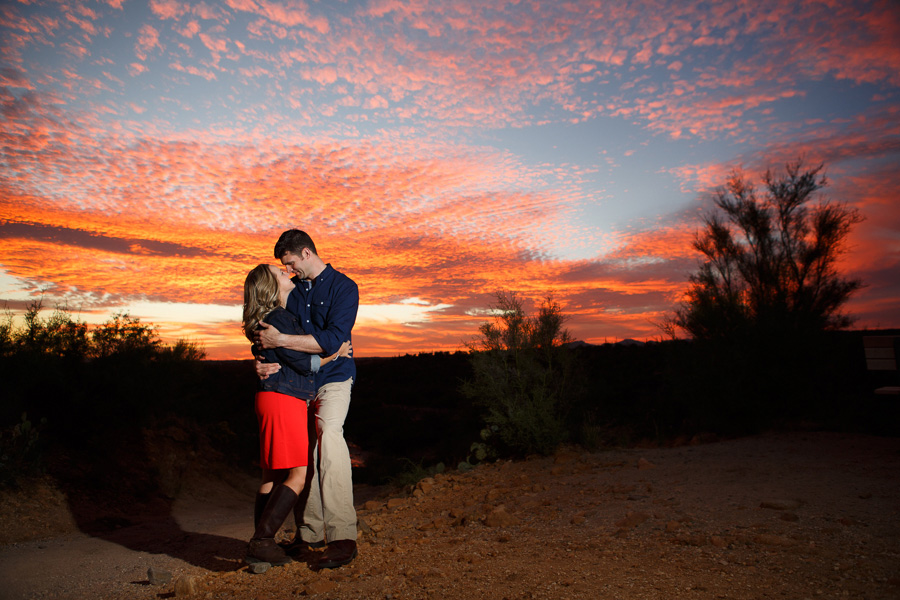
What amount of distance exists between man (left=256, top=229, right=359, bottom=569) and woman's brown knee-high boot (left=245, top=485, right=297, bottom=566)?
22 cm

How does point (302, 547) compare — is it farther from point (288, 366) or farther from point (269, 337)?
point (269, 337)

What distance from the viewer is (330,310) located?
133 inches

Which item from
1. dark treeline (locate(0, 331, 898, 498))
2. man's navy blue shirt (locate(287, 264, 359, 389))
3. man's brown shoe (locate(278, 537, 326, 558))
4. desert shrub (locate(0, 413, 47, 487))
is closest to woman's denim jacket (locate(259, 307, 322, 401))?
man's navy blue shirt (locate(287, 264, 359, 389))

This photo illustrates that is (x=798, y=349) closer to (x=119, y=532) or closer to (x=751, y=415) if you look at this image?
(x=751, y=415)

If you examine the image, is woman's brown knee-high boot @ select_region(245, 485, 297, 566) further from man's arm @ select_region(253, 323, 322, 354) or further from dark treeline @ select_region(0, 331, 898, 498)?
dark treeline @ select_region(0, 331, 898, 498)

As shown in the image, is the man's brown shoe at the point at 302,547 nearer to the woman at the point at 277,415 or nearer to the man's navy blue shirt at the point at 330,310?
the woman at the point at 277,415

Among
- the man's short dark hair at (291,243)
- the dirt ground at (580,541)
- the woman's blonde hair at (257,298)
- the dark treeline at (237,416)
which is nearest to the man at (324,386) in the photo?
the man's short dark hair at (291,243)

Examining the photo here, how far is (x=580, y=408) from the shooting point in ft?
30.3

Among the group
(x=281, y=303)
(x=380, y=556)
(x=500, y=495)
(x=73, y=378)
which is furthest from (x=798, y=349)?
(x=73, y=378)

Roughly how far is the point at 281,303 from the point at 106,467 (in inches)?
262

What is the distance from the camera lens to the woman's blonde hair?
3191 millimetres

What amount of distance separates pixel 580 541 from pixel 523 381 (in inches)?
185

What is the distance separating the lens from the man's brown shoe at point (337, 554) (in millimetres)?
3180

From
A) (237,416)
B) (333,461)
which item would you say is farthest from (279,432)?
(237,416)
